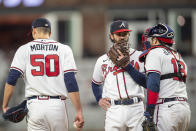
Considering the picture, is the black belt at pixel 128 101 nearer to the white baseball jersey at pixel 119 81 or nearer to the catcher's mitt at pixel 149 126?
the white baseball jersey at pixel 119 81

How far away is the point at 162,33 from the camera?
6211 mm

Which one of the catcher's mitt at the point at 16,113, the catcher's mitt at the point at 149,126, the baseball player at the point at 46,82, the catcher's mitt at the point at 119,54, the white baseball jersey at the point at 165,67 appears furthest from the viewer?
the catcher's mitt at the point at 16,113

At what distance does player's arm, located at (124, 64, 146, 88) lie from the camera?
242 inches

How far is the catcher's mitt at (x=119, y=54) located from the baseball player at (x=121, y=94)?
127mm

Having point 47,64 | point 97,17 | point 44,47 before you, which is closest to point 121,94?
point 47,64

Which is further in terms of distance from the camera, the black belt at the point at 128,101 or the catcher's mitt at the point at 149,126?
the black belt at the point at 128,101

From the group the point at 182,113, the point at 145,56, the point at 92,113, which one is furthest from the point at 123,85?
the point at 92,113

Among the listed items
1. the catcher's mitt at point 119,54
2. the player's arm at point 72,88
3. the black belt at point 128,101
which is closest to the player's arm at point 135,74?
the catcher's mitt at point 119,54

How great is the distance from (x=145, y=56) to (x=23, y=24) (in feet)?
49.9

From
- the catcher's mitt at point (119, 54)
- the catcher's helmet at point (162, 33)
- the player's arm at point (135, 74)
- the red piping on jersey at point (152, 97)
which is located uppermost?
the catcher's helmet at point (162, 33)

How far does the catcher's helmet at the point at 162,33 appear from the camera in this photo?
6219 mm

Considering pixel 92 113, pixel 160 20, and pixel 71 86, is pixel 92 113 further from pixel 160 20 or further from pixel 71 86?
pixel 71 86

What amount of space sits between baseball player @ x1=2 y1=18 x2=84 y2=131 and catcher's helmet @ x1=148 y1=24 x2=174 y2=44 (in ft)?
4.05

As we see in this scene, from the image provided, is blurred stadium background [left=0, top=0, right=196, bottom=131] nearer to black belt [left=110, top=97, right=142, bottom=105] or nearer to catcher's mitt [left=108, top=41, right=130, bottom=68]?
catcher's mitt [left=108, top=41, right=130, bottom=68]
